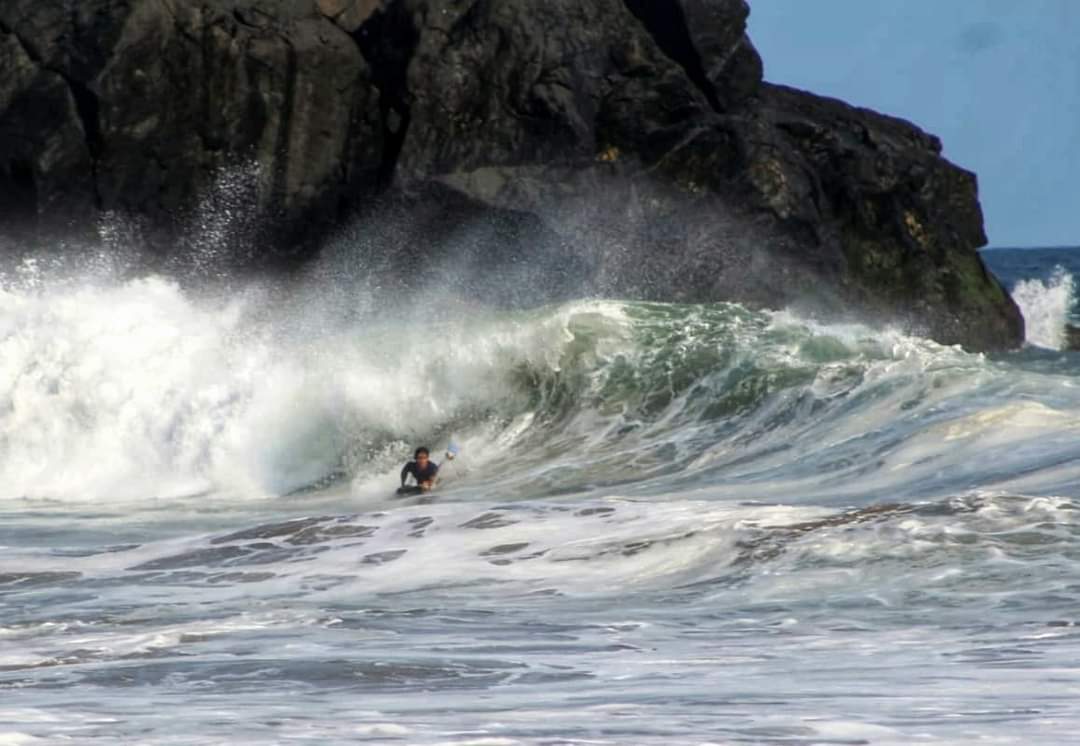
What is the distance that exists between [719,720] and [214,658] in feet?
8.24

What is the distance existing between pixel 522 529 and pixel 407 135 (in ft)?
59.9

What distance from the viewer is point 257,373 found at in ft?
69.0

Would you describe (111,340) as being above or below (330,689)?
above

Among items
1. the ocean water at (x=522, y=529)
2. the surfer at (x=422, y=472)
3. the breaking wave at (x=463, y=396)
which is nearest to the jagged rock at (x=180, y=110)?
the ocean water at (x=522, y=529)

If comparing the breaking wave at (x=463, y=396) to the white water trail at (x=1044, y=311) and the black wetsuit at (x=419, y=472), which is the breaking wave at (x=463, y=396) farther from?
the white water trail at (x=1044, y=311)

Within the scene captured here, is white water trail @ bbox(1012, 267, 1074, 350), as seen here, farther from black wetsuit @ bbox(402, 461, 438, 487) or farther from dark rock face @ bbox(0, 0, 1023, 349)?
black wetsuit @ bbox(402, 461, 438, 487)

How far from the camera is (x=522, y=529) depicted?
12.2m

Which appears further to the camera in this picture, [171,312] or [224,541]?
[171,312]

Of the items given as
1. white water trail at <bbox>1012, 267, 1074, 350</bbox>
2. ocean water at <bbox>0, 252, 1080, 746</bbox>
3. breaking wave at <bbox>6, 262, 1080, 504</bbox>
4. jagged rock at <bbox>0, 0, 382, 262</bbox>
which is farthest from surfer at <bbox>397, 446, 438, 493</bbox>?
white water trail at <bbox>1012, 267, 1074, 350</bbox>

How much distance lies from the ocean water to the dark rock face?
3929 millimetres

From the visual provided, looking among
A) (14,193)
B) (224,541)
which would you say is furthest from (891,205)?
(224,541)

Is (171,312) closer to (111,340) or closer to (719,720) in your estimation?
(111,340)

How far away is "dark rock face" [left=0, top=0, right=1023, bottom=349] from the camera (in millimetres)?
29281

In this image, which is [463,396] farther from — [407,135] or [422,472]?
[407,135]
